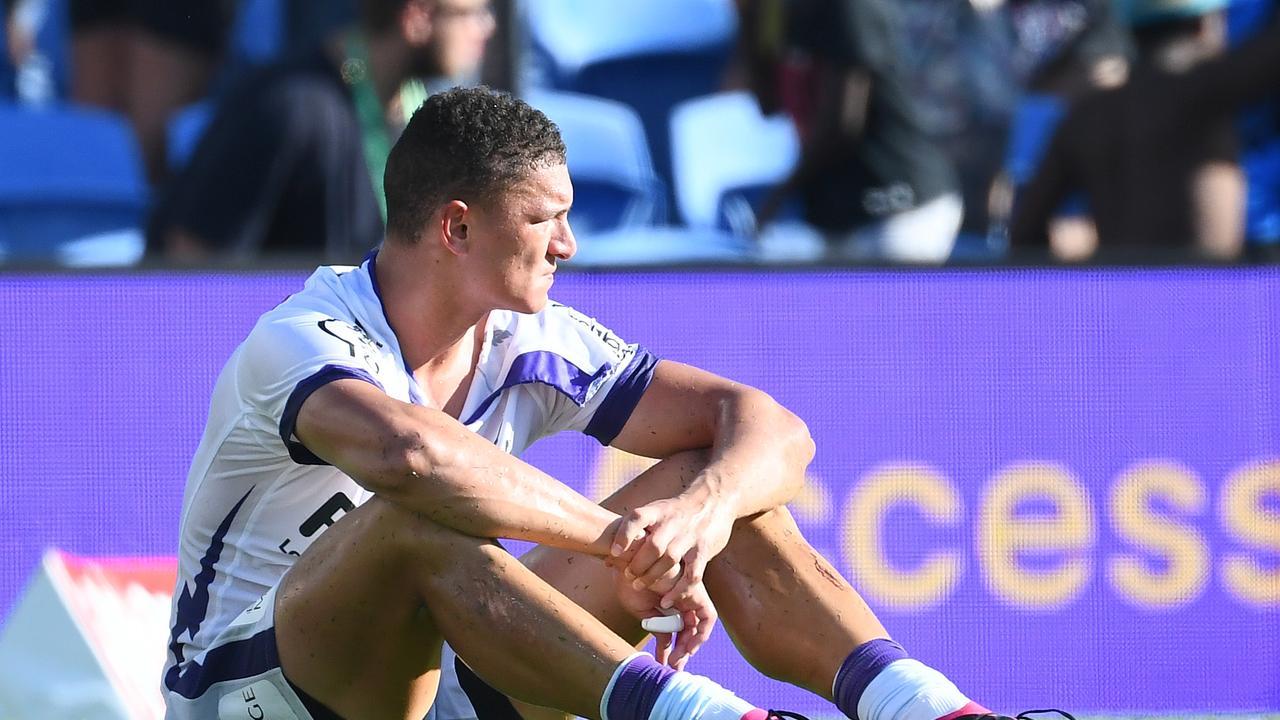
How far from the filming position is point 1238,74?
213 inches

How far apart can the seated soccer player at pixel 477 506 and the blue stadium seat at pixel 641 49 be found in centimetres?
194

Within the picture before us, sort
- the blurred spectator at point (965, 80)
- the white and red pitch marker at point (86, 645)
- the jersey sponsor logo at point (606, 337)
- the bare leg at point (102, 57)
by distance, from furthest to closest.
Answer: the blurred spectator at point (965, 80) → the bare leg at point (102, 57) → the white and red pitch marker at point (86, 645) → the jersey sponsor logo at point (606, 337)

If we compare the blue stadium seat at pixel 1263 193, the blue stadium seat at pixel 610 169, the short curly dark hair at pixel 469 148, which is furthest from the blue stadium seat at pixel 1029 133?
the short curly dark hair at pixel 469 148

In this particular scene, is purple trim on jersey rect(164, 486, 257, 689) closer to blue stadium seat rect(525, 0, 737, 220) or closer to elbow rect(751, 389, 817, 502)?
elbow rect(751, 389, 817, 502)

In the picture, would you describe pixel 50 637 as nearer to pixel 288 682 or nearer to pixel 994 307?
pixel 288 682

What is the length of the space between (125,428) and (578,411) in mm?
1748

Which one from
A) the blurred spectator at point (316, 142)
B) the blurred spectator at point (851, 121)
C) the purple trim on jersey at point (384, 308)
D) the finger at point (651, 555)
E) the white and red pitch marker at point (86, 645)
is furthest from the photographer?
the blurred spectator at point (851, 121)

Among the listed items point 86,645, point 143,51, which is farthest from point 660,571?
point 143,51

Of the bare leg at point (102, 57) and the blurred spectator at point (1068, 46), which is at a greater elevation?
the blurred spectator at point (1068, 46)

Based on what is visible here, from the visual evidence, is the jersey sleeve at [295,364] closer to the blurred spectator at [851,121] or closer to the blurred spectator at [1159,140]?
the blurred spectator at [851,121]

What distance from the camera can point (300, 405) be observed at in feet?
9.57

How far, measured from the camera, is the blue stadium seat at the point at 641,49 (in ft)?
17.1

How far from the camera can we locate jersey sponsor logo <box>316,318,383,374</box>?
3.01m

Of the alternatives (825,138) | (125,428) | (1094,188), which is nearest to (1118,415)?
(1094,188)
